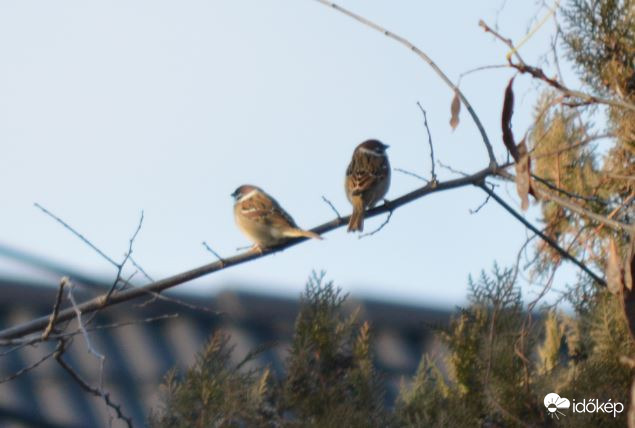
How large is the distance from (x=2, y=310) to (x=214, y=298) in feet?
5.15

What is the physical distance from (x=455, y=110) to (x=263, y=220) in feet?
8.33

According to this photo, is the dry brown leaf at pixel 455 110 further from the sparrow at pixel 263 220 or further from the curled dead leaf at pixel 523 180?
the sparrow at pixel 263 220

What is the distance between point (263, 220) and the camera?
5129 millimetres

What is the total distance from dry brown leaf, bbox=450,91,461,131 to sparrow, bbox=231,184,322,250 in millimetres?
2017

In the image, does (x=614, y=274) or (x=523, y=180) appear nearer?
(x=614, y=274)

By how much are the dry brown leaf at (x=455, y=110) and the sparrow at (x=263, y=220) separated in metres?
2.02

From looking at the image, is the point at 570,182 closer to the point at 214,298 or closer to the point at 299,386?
the point at 299,386

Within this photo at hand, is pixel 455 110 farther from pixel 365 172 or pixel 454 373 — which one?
pixel 365 172

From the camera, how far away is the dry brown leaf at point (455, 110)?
2.65m

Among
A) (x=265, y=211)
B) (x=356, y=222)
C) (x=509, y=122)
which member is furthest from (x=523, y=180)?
(x=265, y=211)

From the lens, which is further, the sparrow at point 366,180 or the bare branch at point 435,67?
the sparrow at point 366,180

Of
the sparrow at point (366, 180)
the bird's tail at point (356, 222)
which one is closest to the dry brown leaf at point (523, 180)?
the bird's tail at point (356, 222)

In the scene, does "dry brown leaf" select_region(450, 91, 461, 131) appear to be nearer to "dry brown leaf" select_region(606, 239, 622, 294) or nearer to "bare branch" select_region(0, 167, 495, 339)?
"bare branch" select_region(0, 167, 495, 339)

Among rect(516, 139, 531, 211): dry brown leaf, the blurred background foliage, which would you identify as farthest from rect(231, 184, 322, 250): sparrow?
rect(516, 139, 531, 211): dry brown leaf
